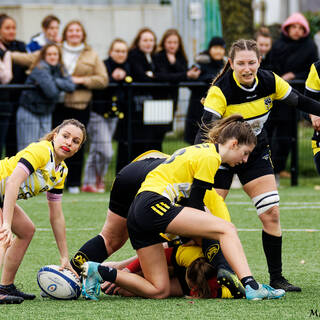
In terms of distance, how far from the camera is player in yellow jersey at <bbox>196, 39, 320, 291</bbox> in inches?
263

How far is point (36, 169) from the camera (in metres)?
6.20

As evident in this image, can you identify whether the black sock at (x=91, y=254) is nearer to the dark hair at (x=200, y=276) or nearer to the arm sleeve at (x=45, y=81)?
the dark hair at (x=200, y=276)

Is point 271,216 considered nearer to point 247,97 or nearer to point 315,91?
point 247,97

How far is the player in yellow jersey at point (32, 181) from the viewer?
6074mm

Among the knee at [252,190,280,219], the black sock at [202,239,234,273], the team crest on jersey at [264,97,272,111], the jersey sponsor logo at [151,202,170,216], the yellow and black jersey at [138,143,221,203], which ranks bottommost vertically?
the black sock at [202,239,234,273]

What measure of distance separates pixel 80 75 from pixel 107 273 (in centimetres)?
638

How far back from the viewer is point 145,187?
6.26m

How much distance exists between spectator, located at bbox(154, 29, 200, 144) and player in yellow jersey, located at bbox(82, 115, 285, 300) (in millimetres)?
6000

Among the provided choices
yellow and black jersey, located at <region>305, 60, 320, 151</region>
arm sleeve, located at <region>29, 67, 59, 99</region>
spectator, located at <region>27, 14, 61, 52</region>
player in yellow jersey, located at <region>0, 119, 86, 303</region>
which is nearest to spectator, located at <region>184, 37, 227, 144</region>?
arm sleeve, located at <region>29, 67, 59, 99</region>

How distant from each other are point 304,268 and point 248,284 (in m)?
1.61

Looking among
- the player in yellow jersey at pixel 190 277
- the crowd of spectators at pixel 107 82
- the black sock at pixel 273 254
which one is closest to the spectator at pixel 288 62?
the crowd of spectators at pixel 107 82

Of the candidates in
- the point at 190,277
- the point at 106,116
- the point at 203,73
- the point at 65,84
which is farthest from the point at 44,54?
the point at 190,277

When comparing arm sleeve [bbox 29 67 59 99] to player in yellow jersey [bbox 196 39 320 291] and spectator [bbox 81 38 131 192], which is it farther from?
player in yellow jersey [bbox 196 39 320 291]

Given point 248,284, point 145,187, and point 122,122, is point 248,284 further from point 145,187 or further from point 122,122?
point 122,122
